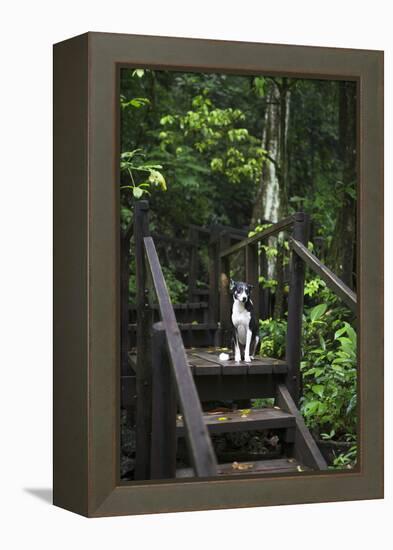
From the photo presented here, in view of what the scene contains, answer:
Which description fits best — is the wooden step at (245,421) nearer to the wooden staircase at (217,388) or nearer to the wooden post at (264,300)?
the wooden staircase at (217,388)

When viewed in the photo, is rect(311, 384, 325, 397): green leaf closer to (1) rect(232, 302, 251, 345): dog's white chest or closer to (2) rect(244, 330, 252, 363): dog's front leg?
(2) rect(244, 330, 252, 363): dog's front leg

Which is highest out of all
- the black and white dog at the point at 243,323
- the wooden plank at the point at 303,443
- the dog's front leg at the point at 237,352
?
the black and white dog at the point at 243,323

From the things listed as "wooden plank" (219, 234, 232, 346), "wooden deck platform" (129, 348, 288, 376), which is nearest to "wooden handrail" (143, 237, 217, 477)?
"wooden deck platform" (129, 348, 288, 376)

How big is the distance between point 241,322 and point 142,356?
3.88 feet

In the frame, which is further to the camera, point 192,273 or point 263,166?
point 263,166

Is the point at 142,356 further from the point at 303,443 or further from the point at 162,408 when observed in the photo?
the point at 303,443

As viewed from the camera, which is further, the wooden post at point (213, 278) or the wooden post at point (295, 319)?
the wooden post at point (213, 278)

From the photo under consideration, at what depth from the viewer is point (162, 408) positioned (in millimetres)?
5000

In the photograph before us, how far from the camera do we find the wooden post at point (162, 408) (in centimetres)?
493

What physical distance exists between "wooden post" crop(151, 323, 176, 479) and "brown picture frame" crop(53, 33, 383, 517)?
141 millimetres

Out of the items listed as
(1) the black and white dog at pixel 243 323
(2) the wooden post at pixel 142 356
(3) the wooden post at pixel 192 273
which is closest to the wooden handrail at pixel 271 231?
(1) the black and white dog at pixel 243 323

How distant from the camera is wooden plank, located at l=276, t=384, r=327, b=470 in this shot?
5969mm

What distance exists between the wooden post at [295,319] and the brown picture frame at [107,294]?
77 centimetres

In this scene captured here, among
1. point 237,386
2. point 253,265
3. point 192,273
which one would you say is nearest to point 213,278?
point 192,273
